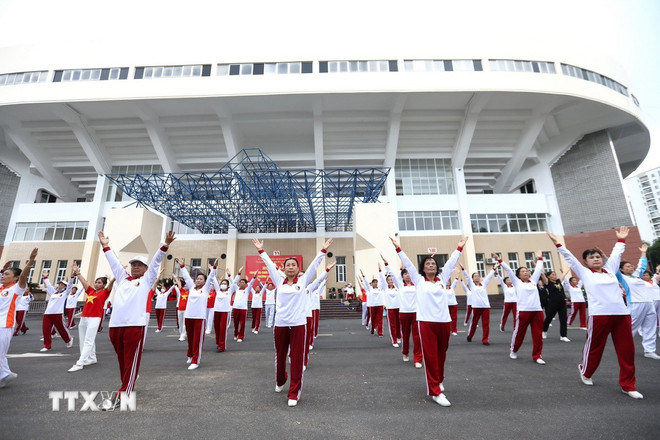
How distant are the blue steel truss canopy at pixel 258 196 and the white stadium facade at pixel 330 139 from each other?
395mm

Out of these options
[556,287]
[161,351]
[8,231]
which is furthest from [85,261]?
[556,287]

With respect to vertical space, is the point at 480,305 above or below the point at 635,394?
above

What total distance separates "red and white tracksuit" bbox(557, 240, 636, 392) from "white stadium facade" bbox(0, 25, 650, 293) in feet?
51.2

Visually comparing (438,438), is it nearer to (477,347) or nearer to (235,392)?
(235,392)

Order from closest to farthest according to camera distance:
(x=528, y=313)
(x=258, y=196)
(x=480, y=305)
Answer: (x=528, y=313) → (x=480, y=305) → (x=258, y=196)

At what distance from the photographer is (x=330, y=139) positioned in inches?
969

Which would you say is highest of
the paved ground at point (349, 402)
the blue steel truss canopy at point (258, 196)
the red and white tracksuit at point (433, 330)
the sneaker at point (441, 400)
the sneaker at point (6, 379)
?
the blue steel truss canopy at point (258, 196)

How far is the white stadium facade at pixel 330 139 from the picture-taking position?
2130 cm

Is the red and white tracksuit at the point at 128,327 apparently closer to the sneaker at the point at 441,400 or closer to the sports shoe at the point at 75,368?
the sports shoe at the point at 75,368

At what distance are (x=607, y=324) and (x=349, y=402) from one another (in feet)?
11.7

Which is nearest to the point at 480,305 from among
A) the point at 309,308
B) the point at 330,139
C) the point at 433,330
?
the point at 433,330

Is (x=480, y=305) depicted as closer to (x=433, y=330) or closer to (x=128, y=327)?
(x=433, y=330)

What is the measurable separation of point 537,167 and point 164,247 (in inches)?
1230

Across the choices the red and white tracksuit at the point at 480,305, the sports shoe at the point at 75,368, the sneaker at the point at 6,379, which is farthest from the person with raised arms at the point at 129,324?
the red and white tracksuit at the point at 480,305
